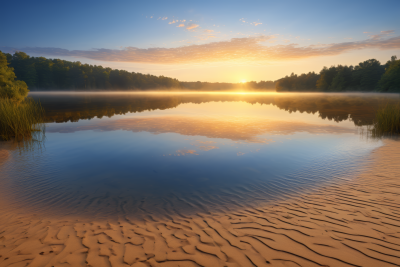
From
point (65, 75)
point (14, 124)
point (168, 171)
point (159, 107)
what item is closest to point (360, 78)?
point (159, 107)

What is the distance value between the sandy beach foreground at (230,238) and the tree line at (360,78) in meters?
110

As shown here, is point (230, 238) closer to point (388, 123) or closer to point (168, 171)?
point (168, 171)

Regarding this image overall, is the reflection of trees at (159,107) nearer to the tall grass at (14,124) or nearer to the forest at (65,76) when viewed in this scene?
the tall grass at (14,124)

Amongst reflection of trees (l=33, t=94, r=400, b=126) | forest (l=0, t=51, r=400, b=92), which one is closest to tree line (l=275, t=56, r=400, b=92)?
forest (l=0, t=51, r=400, b=92)

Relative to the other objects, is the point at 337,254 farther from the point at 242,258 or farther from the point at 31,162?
the point at 31,162

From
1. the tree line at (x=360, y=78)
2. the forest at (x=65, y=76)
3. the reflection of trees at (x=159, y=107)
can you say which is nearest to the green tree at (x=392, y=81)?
the tree line at (x=360, y=78)

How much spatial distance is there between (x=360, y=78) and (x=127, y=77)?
15719 centimetres

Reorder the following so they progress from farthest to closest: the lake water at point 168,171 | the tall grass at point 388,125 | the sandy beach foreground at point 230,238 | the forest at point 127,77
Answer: the forest at point 127,77
the tall grass at point 388,125
the lake water at point 168,171
the sandy beach foreground at point 230,238

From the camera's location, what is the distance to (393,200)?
5.16 metres

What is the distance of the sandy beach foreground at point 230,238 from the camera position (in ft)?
11.0

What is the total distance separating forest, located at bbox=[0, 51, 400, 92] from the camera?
101 metres

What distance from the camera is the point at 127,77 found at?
161 meters

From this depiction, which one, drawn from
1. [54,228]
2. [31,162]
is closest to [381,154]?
[54,228]

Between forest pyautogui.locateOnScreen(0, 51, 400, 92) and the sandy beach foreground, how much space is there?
110 metres
